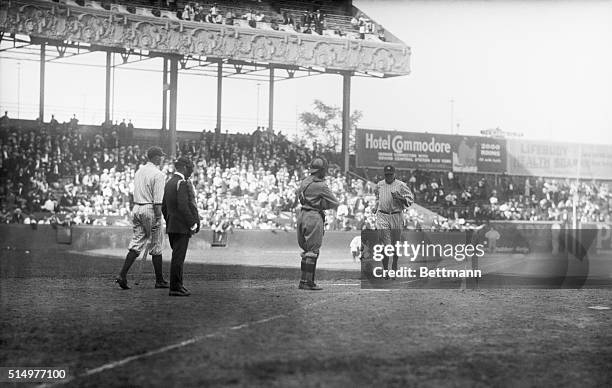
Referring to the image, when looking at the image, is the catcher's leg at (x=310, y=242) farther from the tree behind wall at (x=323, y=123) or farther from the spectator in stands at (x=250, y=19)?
the tree behind wall at (x=323, y=123)

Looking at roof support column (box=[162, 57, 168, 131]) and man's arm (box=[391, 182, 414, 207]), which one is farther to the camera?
roof support column (box=[162, 57, 168, 131])

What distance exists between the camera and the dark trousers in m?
10.2

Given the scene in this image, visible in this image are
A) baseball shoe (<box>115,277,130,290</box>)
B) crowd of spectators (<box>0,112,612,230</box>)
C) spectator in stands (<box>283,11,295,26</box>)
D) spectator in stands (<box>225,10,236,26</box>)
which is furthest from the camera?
spectator in stands (<box>283,11,295,26</box>)

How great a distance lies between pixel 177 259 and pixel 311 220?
192cm

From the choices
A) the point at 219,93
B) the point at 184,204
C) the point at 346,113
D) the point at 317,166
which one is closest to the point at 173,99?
the point at 219,93

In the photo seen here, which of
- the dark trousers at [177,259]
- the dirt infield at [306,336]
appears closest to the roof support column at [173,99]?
the dirt infield at [306,336]

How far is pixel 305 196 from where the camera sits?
36.8ft

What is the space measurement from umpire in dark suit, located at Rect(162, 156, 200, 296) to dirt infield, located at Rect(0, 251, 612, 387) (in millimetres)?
473

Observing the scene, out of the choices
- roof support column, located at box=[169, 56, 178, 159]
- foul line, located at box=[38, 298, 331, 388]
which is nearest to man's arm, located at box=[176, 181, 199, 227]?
foul line, located at box=[38, 298, 331, 388]

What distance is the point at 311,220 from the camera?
11.1 metres

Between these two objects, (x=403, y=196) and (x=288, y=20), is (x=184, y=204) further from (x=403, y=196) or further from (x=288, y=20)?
(x=288, y=20)

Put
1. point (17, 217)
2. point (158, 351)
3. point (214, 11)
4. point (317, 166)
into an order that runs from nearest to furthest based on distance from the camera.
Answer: point (158, 351) < point (317, 166) < point (17, 217) < point (214, 11)

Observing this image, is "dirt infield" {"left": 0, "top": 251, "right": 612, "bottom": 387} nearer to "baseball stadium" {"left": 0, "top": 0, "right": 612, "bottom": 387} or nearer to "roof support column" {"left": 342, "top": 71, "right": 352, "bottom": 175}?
"baseball stadium" {"left": 0, "top": 0, "right": 612, "bottom": 387}

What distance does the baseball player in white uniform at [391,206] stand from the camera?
512 inches
